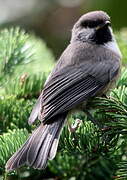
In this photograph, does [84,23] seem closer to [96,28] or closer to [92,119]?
[96,28]

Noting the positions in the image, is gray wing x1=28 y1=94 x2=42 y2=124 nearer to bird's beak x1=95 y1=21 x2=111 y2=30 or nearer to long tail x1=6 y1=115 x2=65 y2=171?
long tail x1=6 y1=115 x2=65 y2=171

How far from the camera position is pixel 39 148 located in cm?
293

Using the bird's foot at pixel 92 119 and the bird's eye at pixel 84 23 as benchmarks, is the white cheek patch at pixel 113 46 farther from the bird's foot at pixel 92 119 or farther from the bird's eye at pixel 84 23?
the bird's foot at pixel 92 119

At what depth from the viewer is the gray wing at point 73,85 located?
325 cm

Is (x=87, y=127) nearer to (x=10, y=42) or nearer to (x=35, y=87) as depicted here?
(x=35, y=87)

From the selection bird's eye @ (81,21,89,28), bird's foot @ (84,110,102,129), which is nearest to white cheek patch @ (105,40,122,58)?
bird's eye @ (81,21,89,28)

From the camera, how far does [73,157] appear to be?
2418 mm

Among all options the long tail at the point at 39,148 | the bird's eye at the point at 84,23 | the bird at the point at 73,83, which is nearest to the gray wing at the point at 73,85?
the bird at the point at 73,83

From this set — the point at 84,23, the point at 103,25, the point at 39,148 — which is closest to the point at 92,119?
the point at 39,148

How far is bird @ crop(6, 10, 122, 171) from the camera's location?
9.24 ft

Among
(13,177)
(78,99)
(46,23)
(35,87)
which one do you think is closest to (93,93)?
(78,99)

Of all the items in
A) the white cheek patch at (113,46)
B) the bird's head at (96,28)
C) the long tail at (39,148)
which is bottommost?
the long tail at (39,148)

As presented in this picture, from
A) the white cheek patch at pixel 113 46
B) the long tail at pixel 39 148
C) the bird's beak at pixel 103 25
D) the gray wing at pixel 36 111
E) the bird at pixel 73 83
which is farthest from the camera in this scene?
the bird's beak at pixel 103 25

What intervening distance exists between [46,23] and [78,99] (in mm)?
2930
